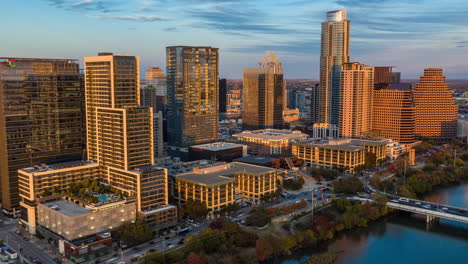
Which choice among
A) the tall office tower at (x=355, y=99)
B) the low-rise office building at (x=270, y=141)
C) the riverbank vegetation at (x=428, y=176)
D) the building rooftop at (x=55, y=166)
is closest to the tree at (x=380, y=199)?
the riverbank vegetation at (x=428, y=176)

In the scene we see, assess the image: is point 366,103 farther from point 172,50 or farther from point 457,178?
point 172,50

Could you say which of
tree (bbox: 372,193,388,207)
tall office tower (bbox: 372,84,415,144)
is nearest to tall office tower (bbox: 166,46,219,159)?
tall office tower (bbox: 372,84,415,144)

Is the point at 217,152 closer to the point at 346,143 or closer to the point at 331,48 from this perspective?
the point at 346,143

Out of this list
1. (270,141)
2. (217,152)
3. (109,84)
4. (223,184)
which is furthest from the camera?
(270,141)

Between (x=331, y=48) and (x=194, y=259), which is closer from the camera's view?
(x=194, y=259)

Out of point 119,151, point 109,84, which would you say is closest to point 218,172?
point 119,151

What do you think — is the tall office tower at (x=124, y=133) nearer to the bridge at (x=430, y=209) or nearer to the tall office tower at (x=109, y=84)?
the tall office tower at (x=109, y=84)

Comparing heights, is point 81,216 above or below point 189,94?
below
